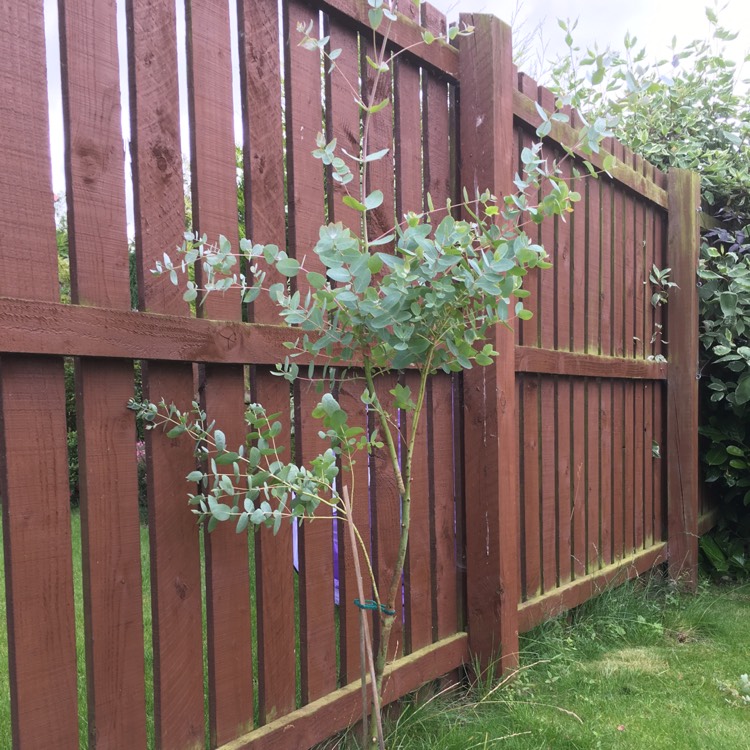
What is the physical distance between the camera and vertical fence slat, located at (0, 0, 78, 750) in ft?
4.04

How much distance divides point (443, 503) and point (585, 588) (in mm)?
1112

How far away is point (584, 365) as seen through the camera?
9.87 feet

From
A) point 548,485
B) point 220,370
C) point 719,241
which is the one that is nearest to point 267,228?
point 220,370

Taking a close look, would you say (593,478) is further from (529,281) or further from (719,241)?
(719,241)

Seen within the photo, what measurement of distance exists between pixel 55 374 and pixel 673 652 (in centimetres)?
257

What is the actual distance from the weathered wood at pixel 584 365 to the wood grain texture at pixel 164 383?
1.43 metres

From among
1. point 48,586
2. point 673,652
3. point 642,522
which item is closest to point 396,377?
point 48,586

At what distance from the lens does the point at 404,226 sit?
6.94 feet

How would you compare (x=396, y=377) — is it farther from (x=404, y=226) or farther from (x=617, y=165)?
(x=617, y=165)

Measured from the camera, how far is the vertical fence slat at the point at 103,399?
4.37 ft

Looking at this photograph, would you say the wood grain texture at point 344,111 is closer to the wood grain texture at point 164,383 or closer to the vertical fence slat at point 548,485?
the wood grain texture at point 164,383

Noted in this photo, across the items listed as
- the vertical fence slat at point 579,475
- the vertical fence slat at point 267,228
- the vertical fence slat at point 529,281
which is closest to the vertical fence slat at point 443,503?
the vertical fence slat at point 529,281

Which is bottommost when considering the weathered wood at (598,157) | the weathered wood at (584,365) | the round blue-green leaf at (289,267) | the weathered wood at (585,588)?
the weathered wood at (585,588)

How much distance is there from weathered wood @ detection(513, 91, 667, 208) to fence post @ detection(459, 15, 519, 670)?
222mm
